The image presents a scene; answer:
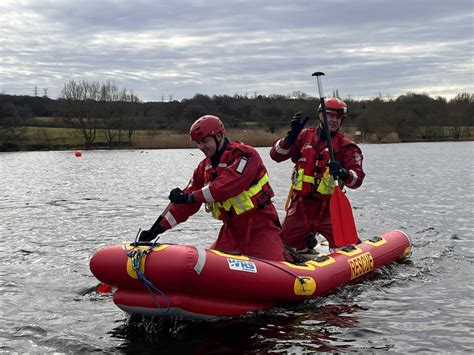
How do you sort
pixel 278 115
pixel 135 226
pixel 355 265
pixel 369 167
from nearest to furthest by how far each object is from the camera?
pixel 355 265 → pixel 135 226 → pixel 369 167 → pixel 278 115

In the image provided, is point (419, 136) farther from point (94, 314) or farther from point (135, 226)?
point (94, 314)

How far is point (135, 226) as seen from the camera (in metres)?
12.3

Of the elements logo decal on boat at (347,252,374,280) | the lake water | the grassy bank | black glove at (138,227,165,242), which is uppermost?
the grassy bank

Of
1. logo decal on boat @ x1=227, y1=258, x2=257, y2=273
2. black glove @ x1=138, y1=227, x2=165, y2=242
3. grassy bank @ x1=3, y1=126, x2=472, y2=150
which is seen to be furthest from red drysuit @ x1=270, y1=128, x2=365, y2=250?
grassy bank @ x1=3, y1=126, x2=472, y2=150

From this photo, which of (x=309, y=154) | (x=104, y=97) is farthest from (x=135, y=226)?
(x=104, y=97)

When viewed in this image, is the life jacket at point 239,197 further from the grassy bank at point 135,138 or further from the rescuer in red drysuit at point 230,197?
the grassy bank at point 135,138

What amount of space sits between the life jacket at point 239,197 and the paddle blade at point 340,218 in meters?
1.44

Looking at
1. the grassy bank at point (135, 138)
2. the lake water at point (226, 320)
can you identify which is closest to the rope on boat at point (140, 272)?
the lake water at point (226, 320)

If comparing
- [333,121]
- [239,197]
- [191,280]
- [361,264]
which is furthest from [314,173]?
[191,280]

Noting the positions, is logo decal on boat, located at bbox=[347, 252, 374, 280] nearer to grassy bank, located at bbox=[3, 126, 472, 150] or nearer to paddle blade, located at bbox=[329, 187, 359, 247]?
paddle blade, located at bbox=[329, 187, 359, 247]

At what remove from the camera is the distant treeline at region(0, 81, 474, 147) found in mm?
57172

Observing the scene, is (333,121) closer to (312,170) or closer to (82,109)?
(312,170)

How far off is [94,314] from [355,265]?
3.11 m

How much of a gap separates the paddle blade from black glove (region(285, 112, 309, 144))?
0.86 metres
